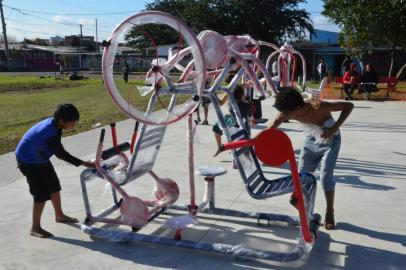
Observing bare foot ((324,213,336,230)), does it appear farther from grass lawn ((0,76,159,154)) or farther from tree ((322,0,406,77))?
tree ((322,0,406,77))

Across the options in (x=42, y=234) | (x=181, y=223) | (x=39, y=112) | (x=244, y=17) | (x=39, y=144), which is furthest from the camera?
(x=244, y=17)

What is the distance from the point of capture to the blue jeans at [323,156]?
464 centimetres

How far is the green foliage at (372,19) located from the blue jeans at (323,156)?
1500 cm

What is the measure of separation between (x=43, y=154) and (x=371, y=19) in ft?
56.2

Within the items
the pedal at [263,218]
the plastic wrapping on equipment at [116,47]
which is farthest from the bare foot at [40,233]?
the pedal at [263,218]

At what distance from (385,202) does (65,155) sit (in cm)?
362

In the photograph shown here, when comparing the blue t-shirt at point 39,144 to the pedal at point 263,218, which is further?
the pedal at point 263,218

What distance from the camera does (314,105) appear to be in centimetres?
442

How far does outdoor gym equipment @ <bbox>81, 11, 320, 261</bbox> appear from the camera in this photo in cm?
388

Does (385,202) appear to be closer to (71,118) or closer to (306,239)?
(306,239)

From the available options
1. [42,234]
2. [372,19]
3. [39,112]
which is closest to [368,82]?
[372,19]

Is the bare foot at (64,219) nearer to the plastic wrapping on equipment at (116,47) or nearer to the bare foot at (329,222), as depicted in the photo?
the plastic wrapping on equipment at (116,47)

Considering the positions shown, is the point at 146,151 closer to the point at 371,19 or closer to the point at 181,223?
the point at 181,223

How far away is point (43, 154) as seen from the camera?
4477 millimetres
